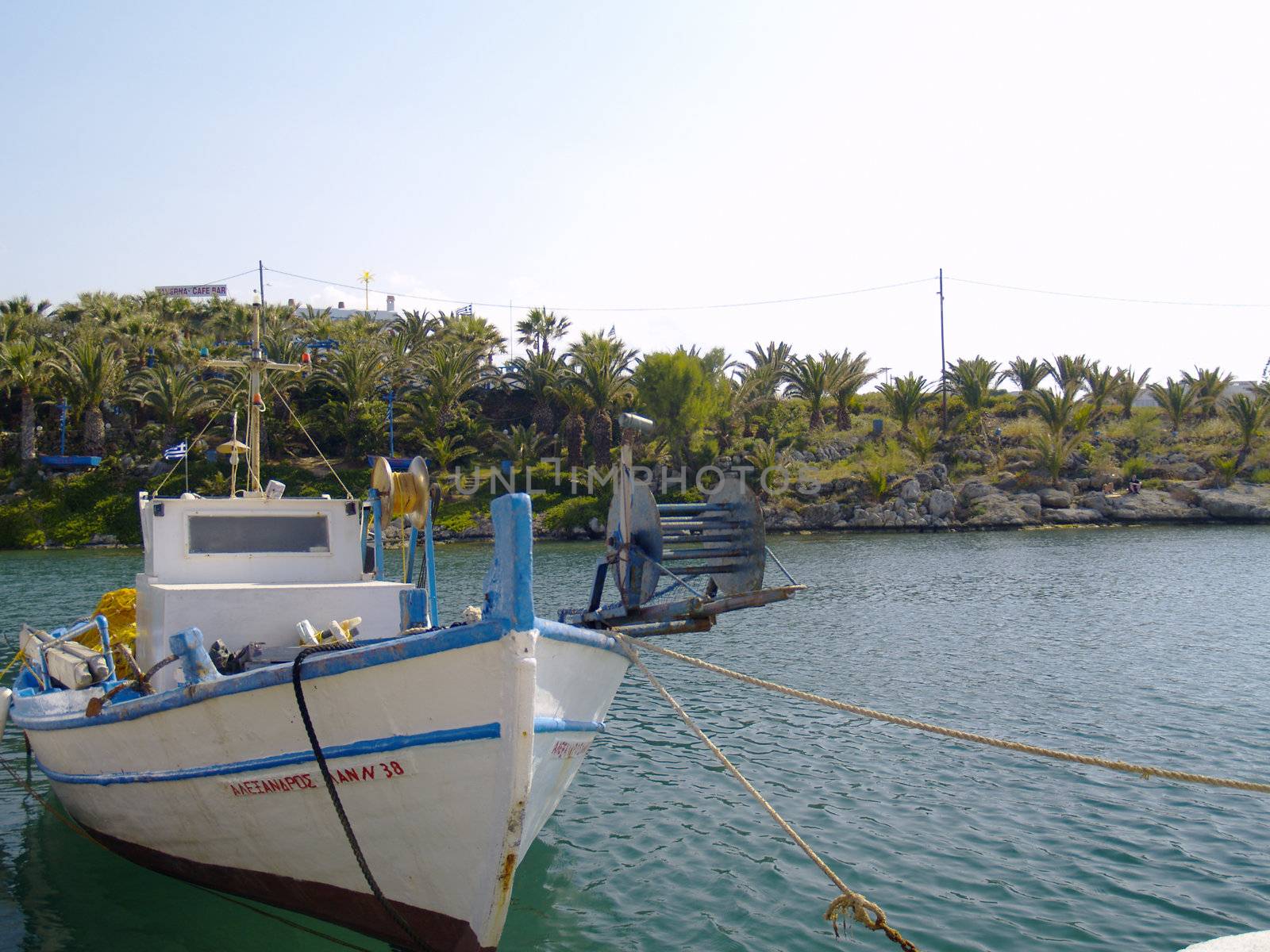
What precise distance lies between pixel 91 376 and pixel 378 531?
43044 mm

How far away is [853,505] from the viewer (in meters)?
49.6

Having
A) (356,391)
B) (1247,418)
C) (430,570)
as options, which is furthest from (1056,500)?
(430,570)

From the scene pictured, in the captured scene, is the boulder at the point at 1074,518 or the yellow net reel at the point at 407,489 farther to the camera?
the boulder at the point at 1074,518

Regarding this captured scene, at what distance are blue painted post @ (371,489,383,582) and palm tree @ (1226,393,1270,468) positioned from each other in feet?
174

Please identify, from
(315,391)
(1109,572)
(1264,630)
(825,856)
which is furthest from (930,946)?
(315,391)

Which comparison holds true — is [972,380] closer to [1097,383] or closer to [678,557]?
[1097,383]

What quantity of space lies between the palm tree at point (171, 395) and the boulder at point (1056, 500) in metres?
42.3

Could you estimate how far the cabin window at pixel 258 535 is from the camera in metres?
9.60

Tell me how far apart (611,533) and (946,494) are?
44.4 m

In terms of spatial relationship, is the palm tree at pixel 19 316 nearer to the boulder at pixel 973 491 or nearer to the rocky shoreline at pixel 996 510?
the rocky shoreline at pixel 996 510

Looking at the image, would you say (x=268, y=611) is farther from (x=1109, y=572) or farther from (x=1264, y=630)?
(x=1109, y=572)

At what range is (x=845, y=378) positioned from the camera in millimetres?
55656

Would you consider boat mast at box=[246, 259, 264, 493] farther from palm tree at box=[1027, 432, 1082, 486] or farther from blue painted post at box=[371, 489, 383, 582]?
palm tree at box=[1027, 432, 1082, 486]

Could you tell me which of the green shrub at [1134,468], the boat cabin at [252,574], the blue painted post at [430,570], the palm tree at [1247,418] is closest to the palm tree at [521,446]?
the green shrub at [1134,468]
